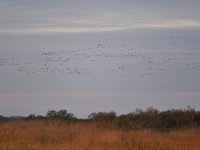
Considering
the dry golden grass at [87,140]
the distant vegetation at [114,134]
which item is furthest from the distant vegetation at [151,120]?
the dry golden grass at [87,140]

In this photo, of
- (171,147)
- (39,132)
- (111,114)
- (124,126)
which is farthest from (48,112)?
(171,147)

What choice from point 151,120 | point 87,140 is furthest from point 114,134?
point 151,120

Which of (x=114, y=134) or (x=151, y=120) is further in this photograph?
(x=151, y=120)

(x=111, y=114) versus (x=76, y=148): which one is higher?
(x=111, y=114)

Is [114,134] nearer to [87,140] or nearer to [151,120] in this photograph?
[87,140]

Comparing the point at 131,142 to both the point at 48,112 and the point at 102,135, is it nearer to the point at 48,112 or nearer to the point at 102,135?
the point at 102,135

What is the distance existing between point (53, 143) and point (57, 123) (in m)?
9.61

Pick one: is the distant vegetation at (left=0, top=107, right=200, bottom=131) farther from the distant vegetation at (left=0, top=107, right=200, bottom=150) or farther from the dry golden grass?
the dry golden grass

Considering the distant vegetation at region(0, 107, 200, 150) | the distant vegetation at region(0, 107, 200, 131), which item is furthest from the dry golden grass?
the distant vegetation at region(0, 107, 200, 131)

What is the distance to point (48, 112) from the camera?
5153 cm

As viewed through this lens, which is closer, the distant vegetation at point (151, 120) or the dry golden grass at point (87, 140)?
the dry golden grass at point (87, 140)

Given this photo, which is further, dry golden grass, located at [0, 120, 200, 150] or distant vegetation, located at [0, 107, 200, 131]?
distant vegetation, located at [0, 107, 200, 131]

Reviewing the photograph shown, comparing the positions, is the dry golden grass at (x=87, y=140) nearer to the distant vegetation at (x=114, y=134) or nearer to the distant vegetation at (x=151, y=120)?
the distant vegetation at (x=114, y=134)

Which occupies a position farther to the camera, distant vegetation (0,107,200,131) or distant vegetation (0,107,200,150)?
distant vegetation (0,107,200,131)
